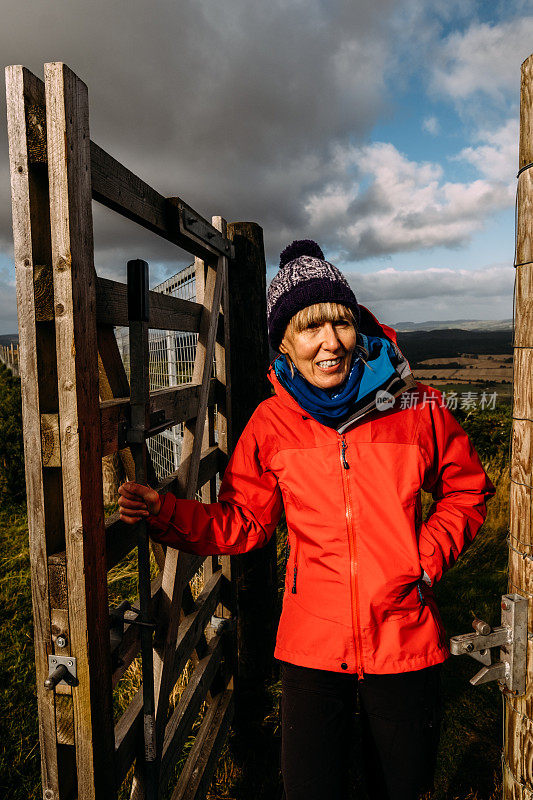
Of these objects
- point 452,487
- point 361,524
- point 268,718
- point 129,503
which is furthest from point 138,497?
point 268,718

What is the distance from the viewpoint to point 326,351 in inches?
76.9

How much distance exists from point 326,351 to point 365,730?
141 cm

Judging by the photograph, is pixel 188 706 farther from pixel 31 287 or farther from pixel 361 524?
pixel 31 287

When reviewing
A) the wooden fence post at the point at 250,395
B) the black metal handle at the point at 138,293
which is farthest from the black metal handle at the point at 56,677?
the wooden fence post at the point at 250,395

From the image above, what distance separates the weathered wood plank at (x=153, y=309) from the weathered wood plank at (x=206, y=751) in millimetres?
2223

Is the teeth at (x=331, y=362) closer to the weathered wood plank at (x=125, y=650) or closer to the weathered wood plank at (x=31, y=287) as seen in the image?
the weathered wood plank at (x=31, y=287)

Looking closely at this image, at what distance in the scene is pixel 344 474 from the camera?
1.90 m

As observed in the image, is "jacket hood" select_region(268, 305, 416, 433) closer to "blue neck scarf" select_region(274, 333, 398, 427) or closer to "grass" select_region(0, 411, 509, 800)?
"blue neck scarf" select_region(274, 333, 398, 427)

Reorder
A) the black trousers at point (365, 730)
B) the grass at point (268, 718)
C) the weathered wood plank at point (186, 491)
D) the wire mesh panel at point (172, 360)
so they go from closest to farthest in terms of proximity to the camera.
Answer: the black trousers at point (365, 730) < the weathered wood plank at point (186, 491) < the grass at point (268, 718) < the wire mesh panel at point (172, 360)

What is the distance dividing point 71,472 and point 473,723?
3.36 m

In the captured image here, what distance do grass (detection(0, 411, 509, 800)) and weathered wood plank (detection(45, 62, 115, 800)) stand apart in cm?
185

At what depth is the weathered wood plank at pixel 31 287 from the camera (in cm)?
137

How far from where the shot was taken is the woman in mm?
1856

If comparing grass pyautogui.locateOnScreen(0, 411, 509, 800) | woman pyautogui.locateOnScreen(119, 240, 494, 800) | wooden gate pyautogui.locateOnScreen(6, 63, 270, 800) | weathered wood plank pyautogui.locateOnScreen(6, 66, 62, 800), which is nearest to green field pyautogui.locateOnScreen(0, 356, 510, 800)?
grass pyautogui.locateOnScreen(0, 411, 509, 800)
